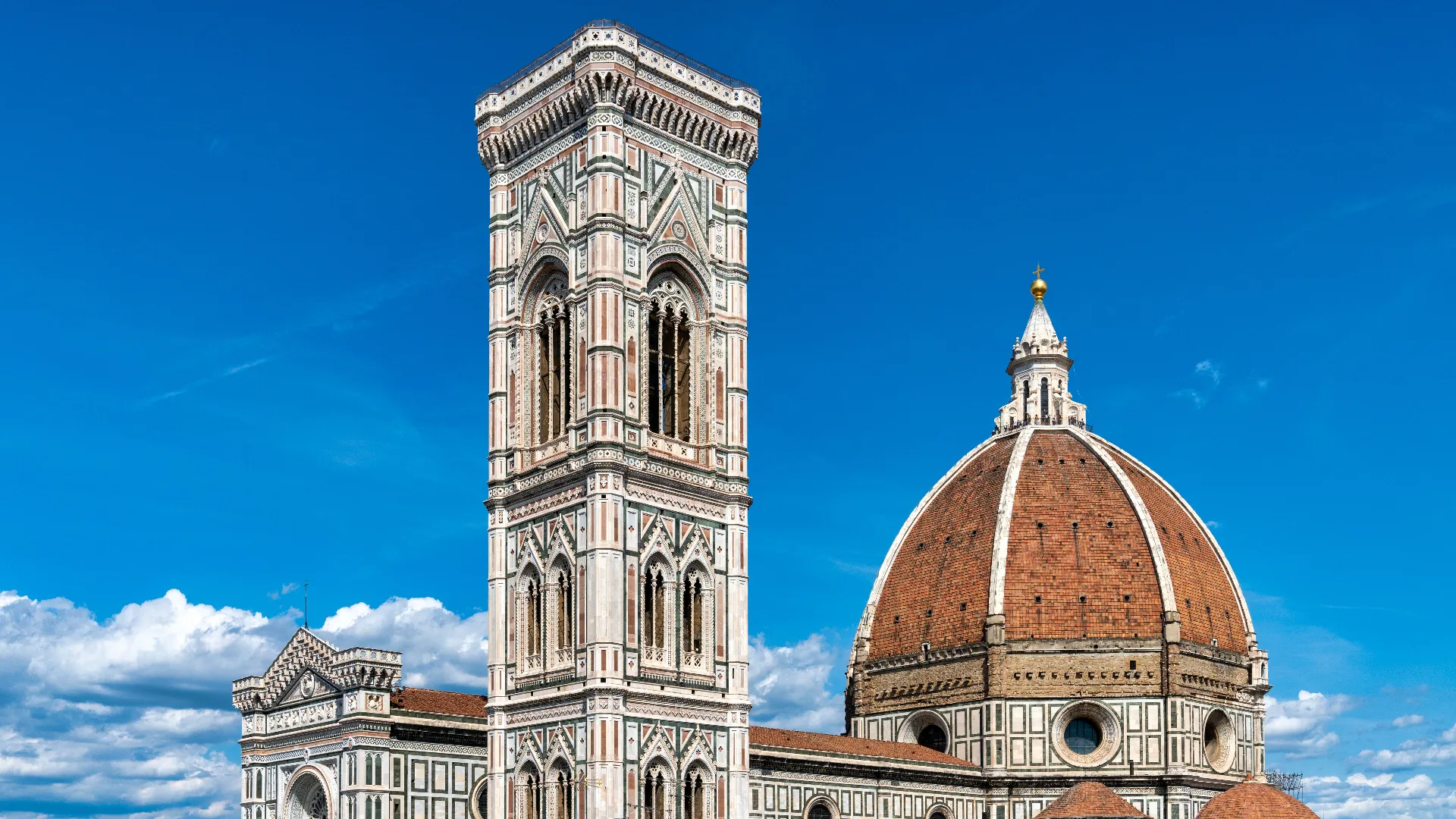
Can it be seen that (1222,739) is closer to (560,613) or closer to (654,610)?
(654,610)

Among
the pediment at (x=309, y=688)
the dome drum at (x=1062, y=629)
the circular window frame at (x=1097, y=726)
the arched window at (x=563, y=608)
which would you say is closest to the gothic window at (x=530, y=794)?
the arched window at (x=563, y=608)

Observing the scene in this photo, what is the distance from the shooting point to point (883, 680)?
79.9 meters

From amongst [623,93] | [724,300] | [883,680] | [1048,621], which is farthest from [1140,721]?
[623,93]

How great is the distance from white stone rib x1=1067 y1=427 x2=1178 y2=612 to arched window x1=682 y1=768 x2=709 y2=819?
114 feet

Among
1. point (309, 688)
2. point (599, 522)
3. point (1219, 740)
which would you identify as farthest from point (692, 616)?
point (1219, 740)

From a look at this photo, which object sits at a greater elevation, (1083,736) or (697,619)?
(697,619)

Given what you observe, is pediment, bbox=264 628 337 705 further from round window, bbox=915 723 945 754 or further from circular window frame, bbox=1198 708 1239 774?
circular window frame, bbox=1198 708 1239 774

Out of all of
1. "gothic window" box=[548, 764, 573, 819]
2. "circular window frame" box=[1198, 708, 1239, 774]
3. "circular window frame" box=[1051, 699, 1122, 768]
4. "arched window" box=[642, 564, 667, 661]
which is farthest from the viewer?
"circular window frame" box=[1198, 708, 1239, 774]

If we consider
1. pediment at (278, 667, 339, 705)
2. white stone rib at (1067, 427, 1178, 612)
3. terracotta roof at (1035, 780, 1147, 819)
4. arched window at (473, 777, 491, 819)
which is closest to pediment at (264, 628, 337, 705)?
pediment at (278, 667, 339, 705)

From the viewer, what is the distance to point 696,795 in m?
46.4

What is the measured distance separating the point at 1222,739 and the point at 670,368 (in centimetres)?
3954

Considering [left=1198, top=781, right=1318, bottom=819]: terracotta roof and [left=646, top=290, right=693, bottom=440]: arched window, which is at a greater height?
[left=646, top=290, right=693, bottom=440]: arched window

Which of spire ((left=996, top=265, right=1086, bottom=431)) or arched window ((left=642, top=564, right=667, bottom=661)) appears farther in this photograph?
spire ((left=996, top=265, right=1086, bottom=431))

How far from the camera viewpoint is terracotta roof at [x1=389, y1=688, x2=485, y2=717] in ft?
165
